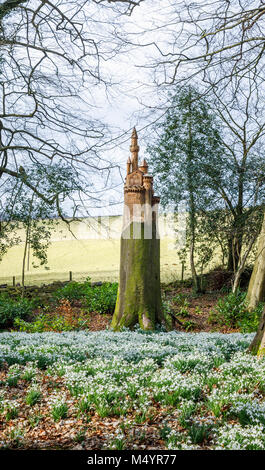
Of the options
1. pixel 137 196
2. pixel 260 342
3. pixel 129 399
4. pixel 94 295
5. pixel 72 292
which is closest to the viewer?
pixel 129 399

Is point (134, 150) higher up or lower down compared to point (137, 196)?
higher up

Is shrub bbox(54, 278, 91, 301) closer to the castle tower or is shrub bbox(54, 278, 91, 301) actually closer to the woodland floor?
the woodland floor

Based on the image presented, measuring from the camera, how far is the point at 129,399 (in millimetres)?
4281

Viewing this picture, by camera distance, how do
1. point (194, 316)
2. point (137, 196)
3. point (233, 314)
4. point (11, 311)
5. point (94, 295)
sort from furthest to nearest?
point (94, 295), point (194, 316), point (11, 311), point (233, 314), point (137, 196)

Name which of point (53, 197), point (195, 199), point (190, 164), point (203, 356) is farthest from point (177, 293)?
point (203, 356)

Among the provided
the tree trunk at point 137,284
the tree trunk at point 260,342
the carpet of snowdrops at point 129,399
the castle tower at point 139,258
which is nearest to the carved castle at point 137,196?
the castle tower at point 139,258

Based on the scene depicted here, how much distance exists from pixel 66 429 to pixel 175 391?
1.20 m

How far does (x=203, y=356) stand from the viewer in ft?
18.0

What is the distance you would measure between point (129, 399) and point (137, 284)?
→ 4.75m

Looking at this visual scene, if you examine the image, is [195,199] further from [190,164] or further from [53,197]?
[53,197]

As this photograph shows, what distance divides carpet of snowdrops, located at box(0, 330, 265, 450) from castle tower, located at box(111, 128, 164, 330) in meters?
2.92

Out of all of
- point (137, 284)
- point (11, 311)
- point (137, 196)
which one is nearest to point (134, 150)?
point (137, 196)

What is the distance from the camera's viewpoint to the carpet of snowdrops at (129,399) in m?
3.47

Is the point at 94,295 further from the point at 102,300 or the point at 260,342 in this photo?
the point at 260,342
